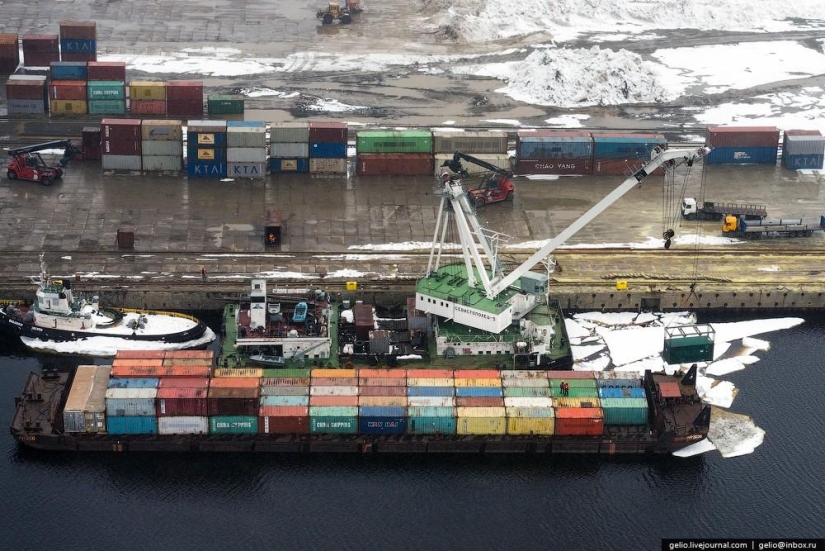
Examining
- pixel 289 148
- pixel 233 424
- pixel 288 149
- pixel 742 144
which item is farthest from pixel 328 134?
pixel 233 424

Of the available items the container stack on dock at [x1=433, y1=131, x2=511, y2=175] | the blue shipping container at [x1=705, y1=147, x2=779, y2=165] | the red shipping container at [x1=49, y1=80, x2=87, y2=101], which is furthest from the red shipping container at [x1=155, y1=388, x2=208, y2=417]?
the blue shipping container at [x1=705, y1=147, x2=779, y2=165]

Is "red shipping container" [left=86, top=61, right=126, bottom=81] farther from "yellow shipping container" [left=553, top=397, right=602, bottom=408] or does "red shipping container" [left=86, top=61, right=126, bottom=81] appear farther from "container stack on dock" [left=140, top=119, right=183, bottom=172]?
"yellow shipping container" [left=553, top=397, right=602, bottom=408]

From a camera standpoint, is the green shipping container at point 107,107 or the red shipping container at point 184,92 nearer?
the red shipping container at point 184,92

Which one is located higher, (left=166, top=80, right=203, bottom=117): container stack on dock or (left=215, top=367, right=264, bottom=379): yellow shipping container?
(left=166, top=80, right=203, bottom=117): container stack on dock

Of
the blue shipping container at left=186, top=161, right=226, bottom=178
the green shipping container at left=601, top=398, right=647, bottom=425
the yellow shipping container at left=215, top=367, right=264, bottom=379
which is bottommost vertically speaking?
the green shipping container at left=601, top=398, right=647, bottom=425

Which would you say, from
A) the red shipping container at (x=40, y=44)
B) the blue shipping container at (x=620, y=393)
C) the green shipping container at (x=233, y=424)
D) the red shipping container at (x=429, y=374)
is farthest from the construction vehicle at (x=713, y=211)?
the red shipping container at (x=40, y=44)

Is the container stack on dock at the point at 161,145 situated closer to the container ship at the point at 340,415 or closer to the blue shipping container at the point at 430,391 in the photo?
the container ship at the point at 340,415

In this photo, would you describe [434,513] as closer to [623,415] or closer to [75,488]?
[623,415]
